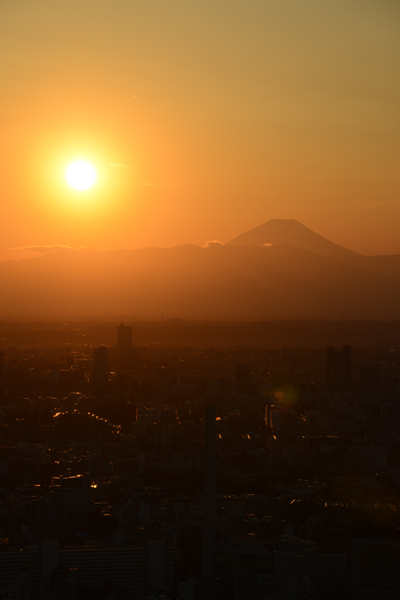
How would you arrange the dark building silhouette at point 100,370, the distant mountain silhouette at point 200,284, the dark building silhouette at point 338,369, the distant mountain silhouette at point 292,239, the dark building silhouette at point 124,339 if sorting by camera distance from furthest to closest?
the distant mountain silhouette at point 292,239
the distant mountain silhouette at point 200,284
the dark building silhouette at point 124,339
the dark building silhouette at point 100,370
the dark building silhouette at point 338,369

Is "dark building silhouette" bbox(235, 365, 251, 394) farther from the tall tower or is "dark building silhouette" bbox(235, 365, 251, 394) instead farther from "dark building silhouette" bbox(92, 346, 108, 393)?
the tall tower

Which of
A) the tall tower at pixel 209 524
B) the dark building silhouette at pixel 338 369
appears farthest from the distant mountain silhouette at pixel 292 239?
the tall tower at pixel 209 524

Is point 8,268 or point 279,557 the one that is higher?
point 8,268

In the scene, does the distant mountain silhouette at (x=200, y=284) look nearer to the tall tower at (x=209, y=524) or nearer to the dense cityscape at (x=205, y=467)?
the dense cityscape at (x=205, y=467)

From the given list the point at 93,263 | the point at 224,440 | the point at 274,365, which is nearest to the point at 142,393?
the point at 274,365

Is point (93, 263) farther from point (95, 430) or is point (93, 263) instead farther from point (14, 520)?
point (14, 520)

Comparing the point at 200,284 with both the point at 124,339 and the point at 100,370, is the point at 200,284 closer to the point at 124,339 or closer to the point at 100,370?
the point at 124,339

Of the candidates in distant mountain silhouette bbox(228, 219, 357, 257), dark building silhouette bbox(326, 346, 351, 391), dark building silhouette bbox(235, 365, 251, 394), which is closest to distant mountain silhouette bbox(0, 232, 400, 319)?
distant mountain silhouette bbox(228, 219, 357, 257)
